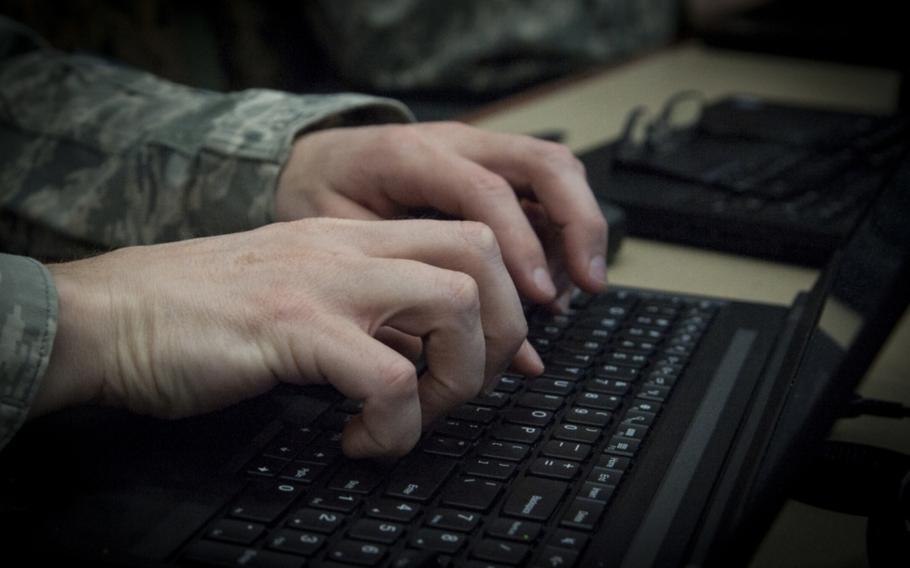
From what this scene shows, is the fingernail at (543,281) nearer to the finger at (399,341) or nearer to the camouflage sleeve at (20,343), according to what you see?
the finger at (399,341)

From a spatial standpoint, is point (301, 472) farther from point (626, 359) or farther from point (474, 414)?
point (626, 359)

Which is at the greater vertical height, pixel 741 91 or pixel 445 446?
pixel 445 446

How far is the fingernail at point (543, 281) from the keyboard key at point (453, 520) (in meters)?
0.23

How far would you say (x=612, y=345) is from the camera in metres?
0.64

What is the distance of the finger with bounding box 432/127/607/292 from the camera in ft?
2.26

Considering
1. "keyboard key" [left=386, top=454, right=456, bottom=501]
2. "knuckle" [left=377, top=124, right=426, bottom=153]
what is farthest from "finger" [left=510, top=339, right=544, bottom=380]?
"knuckle" [left=377, top=124, right=426, bottom=153]

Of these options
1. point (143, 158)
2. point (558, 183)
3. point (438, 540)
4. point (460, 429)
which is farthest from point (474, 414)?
point (143, 158)

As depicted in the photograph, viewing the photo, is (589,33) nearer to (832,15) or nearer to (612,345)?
(832,15)

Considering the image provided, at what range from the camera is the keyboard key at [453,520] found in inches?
17.5

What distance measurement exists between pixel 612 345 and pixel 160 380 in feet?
0.90

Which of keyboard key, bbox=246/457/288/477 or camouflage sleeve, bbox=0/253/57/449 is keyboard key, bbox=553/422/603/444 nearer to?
keyboard key, bbox=246/457/288/477

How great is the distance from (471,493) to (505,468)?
0.03 metres

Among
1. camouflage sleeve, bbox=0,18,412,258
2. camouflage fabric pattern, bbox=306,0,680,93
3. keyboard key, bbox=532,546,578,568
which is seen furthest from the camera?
camouflage fabric pattern, bbox=306,0,680,93

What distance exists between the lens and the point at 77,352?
52 cm
